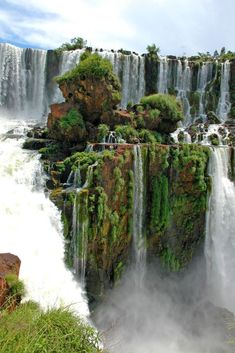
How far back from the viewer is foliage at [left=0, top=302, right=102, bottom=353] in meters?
6.14

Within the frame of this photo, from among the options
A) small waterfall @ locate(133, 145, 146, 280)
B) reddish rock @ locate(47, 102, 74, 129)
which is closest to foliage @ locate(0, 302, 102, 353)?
small waterfall @ locate(133, 145, 146, 280)

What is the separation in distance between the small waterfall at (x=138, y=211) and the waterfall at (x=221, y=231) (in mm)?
4283

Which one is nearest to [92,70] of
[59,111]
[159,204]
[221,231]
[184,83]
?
[59,111]

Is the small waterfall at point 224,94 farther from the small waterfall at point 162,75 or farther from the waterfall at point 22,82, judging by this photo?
the waterfall at point 22,82

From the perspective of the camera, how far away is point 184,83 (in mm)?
37688

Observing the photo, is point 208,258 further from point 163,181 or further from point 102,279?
point 102,279

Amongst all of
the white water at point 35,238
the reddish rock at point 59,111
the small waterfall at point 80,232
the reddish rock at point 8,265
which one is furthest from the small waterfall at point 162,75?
the reddish rock at point 8,265

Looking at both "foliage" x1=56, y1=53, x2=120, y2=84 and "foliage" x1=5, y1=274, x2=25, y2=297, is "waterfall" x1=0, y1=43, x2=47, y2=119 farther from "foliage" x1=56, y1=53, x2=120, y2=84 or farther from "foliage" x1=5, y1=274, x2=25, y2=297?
"foliage" x1=5, y1=274, x2=25, y2=297

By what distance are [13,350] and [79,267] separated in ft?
36.7

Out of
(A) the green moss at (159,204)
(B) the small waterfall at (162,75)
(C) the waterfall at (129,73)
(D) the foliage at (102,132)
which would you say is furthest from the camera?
(B) the small waterfall at (162,75)

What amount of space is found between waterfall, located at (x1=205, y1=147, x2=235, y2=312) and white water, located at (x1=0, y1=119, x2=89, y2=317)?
930 centimetres

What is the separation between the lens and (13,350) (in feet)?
19.4

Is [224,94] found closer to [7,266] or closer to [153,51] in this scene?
[153,51]

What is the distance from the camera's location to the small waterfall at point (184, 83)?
37.4 meters
